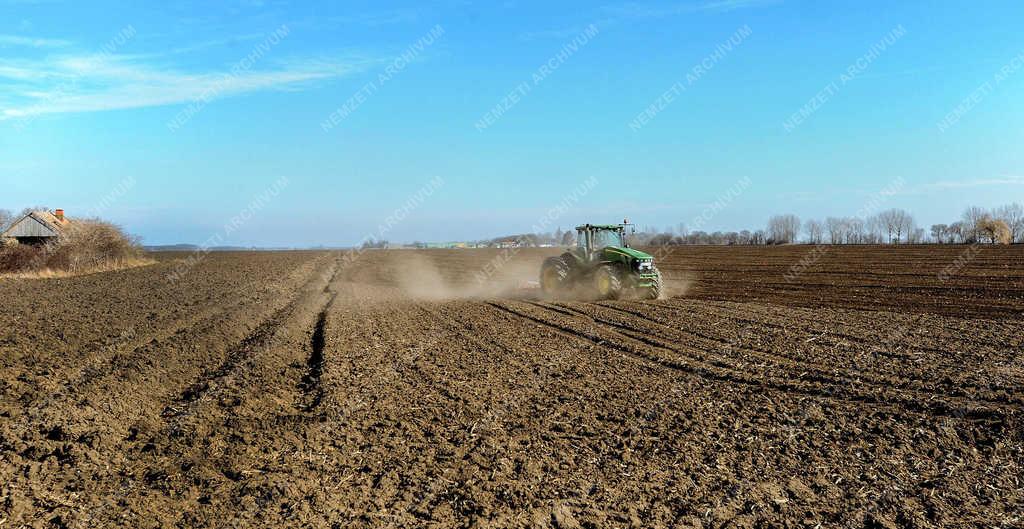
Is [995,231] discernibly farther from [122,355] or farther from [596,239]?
[122,355]

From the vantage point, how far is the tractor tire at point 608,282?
624 inches

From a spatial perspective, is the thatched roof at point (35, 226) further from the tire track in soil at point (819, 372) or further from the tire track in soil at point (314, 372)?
the tire track in soil at point (819, 372)

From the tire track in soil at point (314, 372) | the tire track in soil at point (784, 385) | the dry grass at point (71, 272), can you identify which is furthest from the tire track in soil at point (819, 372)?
the dry grass at point (71, 272)

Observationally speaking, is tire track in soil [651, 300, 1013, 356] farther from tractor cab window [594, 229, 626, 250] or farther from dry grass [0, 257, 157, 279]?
dry grass [0, 257, 157, 279]

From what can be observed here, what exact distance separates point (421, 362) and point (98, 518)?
197 inches

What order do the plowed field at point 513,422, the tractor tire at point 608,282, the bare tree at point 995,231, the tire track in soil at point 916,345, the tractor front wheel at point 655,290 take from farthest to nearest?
the bare tree at point 995,231
the tractor front wheel at point 655,290
the tractor tire at point 608,282
the tire track in soil at point 916,345
the plowed field at point 513,422

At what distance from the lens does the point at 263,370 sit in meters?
8.41

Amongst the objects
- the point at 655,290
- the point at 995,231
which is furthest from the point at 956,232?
the point at 655,290

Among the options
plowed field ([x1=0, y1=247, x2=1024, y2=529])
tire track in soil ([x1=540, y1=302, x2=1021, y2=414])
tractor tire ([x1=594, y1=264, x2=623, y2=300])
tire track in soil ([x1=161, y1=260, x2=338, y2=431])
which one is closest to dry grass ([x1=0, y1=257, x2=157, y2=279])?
plowed field ([x1=0, y1=247, x2=1024, y2=529])

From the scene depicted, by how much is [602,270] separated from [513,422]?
10.2 m

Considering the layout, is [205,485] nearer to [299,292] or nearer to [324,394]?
[324,394]

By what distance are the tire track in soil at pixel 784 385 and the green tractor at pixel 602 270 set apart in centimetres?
519

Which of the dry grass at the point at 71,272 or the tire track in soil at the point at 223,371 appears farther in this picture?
the dry grass at the point at 71,272

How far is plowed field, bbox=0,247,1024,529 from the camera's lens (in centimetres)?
443
